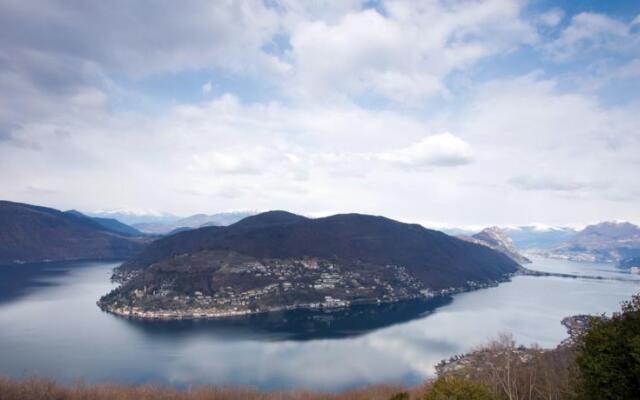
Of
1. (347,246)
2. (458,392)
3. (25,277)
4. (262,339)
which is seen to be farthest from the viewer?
(347,246)

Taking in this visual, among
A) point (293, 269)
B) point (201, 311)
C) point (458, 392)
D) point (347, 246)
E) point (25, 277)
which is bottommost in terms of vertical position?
point (201, 311)

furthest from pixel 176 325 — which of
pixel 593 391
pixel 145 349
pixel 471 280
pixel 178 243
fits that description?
pixel 471 280

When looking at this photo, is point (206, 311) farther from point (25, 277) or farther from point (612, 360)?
point (612, 360)

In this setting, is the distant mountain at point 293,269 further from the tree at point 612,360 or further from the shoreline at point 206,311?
the tree at point 612,360

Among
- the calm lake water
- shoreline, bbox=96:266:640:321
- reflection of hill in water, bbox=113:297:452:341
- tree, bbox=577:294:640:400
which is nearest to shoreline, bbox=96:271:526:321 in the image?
shoreline, bbox=96:266:640:321

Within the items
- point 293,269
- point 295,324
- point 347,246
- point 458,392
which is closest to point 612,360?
point 458,392

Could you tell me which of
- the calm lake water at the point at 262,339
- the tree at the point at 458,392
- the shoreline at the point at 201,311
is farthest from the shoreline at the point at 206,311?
the tree at the point at 458,392

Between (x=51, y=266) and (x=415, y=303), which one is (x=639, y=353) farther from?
(x=51, y=266)

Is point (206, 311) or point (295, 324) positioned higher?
point (206, 311)
